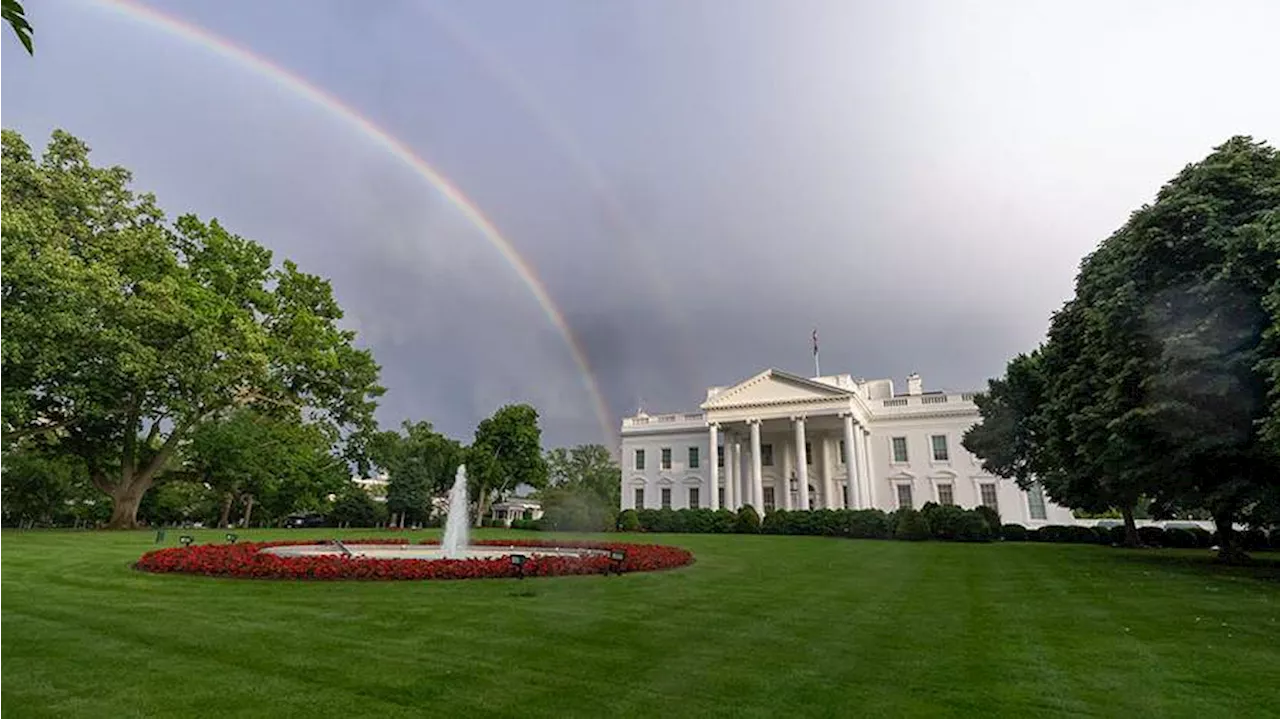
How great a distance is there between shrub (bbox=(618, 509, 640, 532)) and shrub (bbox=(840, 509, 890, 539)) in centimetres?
1237

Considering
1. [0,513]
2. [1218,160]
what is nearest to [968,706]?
[1218,160]

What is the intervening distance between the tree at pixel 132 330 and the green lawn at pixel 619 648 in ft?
50.2

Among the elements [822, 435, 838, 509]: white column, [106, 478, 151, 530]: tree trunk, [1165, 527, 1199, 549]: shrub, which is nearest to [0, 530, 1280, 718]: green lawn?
[106, 478, 151, 530]: tree trunk

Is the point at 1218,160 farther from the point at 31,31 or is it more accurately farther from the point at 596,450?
the point at 596,450

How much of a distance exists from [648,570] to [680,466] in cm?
4120

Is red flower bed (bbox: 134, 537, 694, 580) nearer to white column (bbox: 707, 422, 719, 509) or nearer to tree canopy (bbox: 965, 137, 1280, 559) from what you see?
tree canopy (bbox: 965, 137, 1280, 559)

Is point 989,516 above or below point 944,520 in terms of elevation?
above

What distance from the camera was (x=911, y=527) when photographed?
34.5 meters

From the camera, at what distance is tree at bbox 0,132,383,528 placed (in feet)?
79.3

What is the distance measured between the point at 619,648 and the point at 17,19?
7281 mm

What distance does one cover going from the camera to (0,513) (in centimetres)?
5319

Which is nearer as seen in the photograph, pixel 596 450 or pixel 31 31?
pixel 31 31

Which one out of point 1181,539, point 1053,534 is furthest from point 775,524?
point 1181,539

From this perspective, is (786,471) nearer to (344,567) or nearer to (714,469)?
(714,469)
